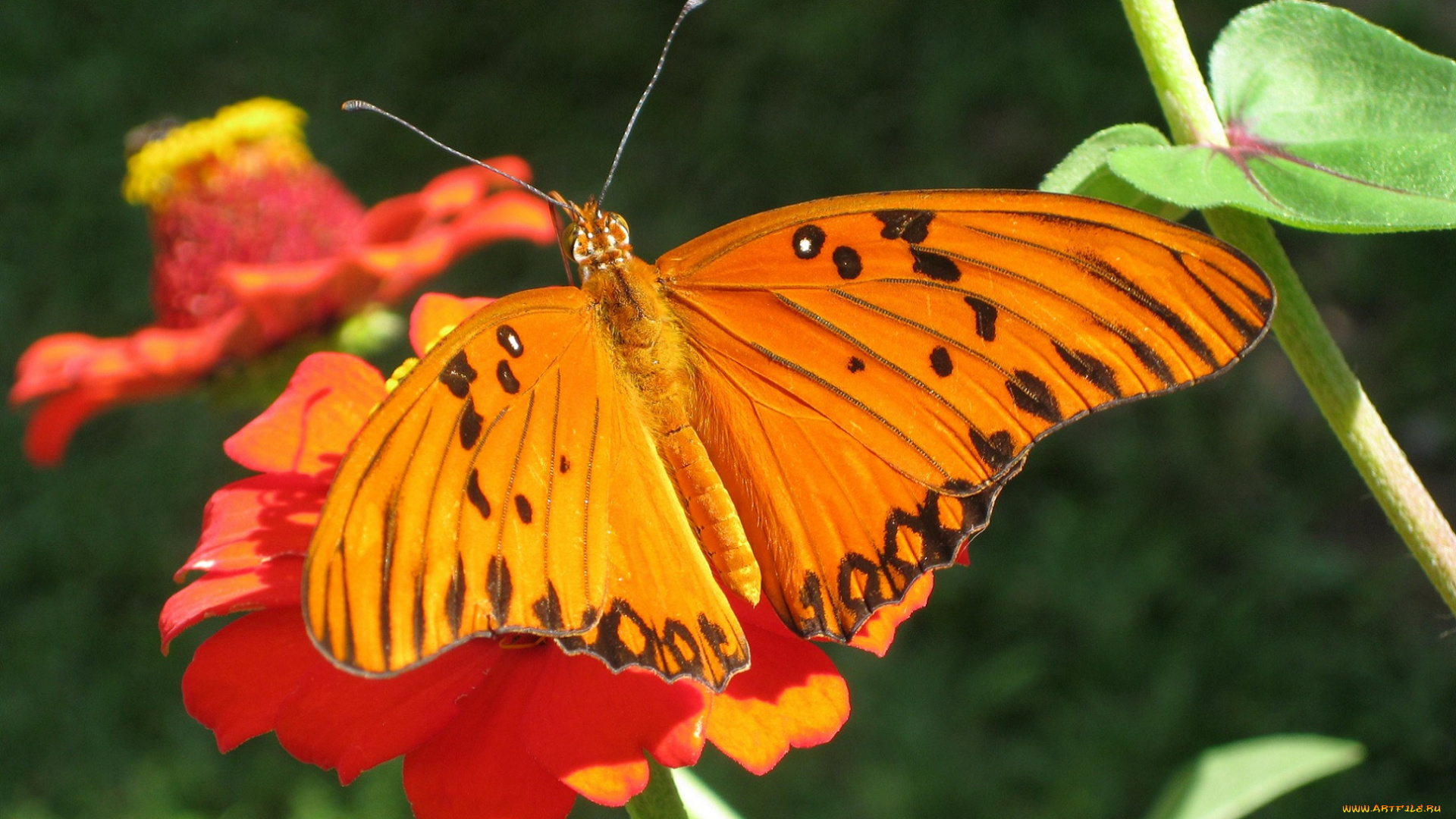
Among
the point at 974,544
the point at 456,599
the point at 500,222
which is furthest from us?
the point at 974,544

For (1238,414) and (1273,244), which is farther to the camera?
(1238,414)

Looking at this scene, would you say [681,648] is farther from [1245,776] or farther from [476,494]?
[1245,776]

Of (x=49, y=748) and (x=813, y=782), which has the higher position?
(x=49, y=748)

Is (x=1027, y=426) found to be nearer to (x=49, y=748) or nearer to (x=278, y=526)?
(x=278, y=526)

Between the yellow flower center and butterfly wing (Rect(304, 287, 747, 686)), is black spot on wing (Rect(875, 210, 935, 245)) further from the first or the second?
the yellow flower center

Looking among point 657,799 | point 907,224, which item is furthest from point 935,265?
point 657,799

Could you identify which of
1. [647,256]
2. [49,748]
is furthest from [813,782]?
[49,748]

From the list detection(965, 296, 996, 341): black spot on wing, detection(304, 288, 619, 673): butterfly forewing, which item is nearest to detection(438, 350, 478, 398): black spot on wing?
detection(304, 288, 619, 673): butterfly forewing
